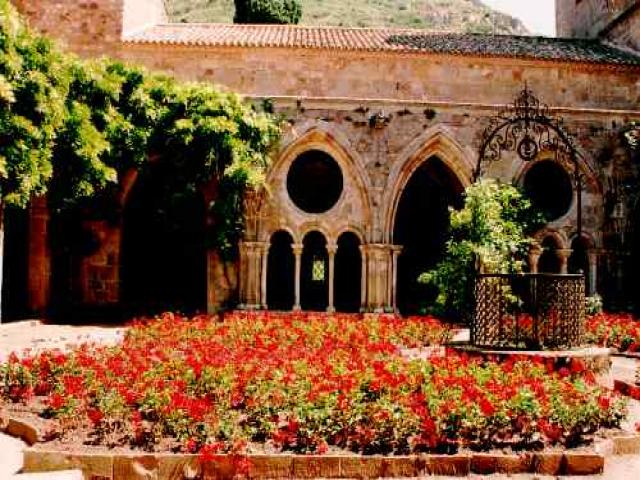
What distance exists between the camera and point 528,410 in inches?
250

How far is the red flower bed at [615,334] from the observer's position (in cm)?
1274

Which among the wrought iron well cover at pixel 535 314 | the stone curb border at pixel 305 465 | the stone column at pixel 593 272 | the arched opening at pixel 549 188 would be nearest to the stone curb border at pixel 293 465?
the stone curb border at pixel 305 465

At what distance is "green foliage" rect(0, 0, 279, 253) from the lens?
42.8ft

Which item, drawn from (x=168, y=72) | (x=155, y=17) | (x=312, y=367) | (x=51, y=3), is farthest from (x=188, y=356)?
(x=155, y=17)

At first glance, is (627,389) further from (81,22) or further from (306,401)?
(81,22)

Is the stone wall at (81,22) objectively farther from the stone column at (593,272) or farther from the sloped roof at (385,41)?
the stone column at (593,272)

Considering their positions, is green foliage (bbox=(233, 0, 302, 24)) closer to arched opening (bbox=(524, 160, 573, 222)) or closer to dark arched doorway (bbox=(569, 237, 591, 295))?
arched opening (bbox=(524, 160, 573, 222))

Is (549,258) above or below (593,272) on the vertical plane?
above

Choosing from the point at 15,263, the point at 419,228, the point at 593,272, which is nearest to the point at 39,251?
the point at 15,263

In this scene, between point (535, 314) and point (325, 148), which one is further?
point (325, 148)

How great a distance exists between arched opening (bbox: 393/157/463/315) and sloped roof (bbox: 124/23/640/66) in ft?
14.9

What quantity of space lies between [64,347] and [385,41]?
12614 mm

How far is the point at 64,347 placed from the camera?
11570 mm

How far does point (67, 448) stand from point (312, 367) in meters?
2.92
